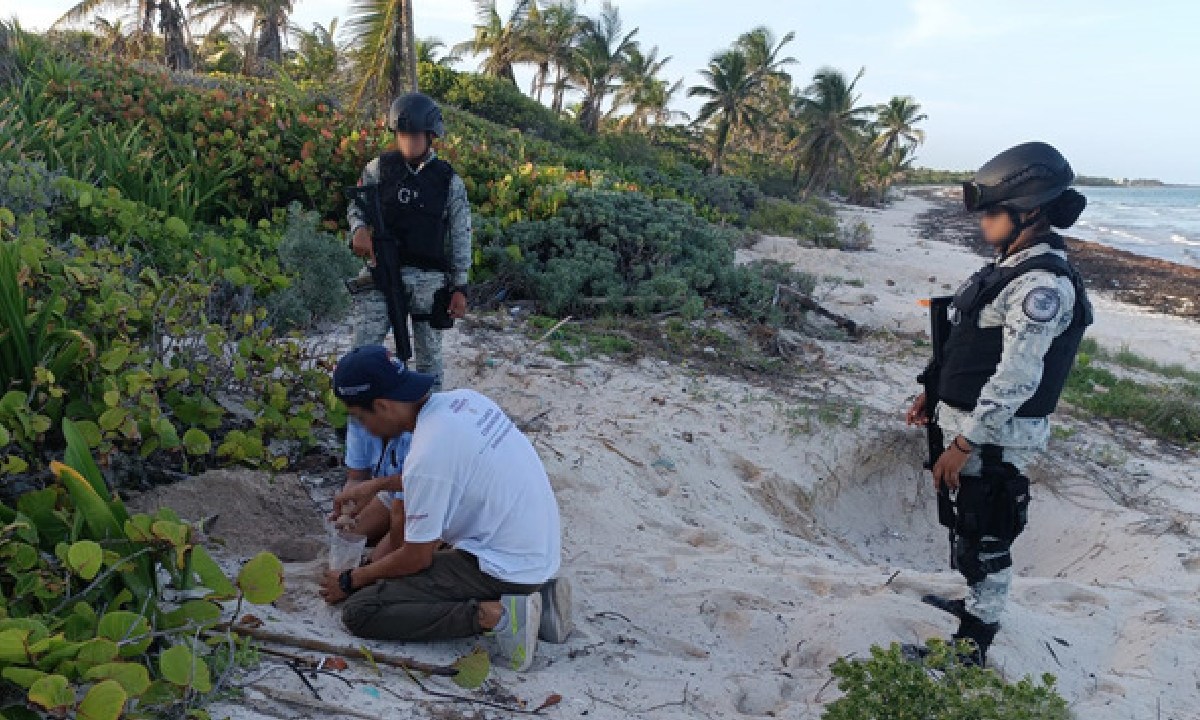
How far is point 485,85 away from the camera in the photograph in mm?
24594

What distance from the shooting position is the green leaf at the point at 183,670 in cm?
188

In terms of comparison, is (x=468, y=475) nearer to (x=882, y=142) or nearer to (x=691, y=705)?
(x=691, y=705)

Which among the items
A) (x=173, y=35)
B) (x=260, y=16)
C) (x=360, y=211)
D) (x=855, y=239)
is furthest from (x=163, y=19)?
(x=360, y=211)

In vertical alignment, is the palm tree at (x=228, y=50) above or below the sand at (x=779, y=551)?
above

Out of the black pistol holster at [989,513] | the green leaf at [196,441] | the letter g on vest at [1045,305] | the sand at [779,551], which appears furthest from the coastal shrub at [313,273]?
the letter g on vest at [1045,305]

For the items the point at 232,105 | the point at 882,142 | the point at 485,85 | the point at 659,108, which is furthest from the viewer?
the point at 882,142

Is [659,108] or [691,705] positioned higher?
[659,108]

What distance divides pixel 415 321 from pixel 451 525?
186 cm

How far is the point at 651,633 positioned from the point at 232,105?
22.0 feet

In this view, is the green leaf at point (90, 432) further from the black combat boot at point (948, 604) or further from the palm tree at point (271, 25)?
the palm tree at point (271, 25)

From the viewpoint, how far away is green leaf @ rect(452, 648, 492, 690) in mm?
2564

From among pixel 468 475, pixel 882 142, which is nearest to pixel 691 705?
pixel 468 475

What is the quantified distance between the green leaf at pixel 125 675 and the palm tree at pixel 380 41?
34.5 ft

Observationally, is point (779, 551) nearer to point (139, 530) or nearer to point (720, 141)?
point (139, 530)
